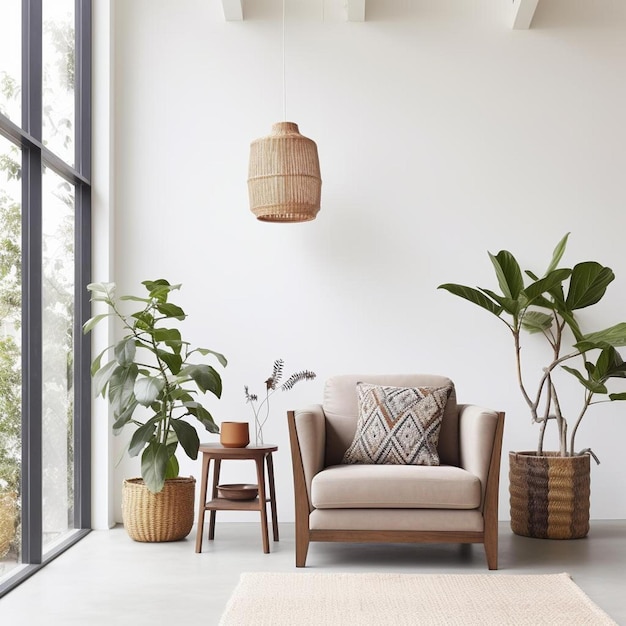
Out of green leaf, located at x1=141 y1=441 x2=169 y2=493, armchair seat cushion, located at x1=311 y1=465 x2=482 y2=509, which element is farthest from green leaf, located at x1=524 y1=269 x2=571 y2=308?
green leaf, located at x1=141 y1=441 x2=169 y2=493

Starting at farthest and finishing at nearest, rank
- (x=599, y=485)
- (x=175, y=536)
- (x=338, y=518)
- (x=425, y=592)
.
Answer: (x=599, y=485), (x=175, y=536), (x=338, y=518), (x=425, y=592)

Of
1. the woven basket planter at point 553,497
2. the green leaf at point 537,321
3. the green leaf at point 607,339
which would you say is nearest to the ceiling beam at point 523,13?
the green leaf at point 537,321

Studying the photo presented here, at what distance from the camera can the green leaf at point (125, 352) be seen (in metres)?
4.21

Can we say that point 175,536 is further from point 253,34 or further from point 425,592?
point 253,34

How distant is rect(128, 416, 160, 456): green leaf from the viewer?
420cm

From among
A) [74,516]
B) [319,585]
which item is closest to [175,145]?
[74,516]

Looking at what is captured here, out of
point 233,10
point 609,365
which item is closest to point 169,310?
point 233,10

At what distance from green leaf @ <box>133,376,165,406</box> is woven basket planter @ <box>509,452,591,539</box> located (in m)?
1.93

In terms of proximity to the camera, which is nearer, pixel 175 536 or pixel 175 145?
pixel 175 536

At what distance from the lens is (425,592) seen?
3.34 meters

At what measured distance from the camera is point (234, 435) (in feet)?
13.8

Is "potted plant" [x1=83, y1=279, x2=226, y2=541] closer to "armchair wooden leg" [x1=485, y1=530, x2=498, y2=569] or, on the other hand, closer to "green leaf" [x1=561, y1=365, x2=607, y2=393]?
"armchair wooden leg" [x1=485, y1=530, x2=498, y2=569]

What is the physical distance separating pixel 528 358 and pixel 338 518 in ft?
5.82

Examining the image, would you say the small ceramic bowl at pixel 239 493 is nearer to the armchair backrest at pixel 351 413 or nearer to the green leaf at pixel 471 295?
the armchair backrest at pixel 351 413
